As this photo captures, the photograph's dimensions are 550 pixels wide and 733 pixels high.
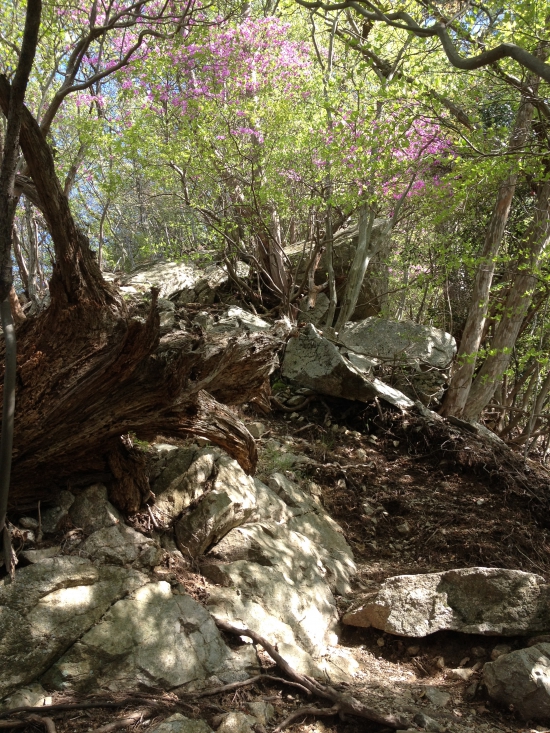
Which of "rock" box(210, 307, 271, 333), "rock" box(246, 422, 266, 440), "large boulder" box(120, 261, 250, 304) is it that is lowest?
"rock" box(246, 422, 266, 440)

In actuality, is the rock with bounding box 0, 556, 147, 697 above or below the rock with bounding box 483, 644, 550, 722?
above

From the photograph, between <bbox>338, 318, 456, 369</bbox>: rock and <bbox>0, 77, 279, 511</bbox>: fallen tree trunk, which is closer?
<bbox>0, 77, 279, 511</bbox>: fallen tree trunk

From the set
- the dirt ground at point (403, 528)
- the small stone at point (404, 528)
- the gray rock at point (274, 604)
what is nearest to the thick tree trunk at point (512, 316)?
the dirt ground at point (403, 528)

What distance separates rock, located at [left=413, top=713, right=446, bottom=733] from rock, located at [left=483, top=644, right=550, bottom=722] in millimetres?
496

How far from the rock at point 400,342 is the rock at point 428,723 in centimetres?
590

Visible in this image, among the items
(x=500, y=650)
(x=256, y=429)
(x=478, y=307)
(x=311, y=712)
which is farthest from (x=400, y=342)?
(x=311, y=712)

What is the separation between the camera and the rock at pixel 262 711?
2.78 metres

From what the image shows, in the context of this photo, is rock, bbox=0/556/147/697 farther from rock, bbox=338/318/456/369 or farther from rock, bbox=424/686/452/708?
rock, bbox=338/318/456/369

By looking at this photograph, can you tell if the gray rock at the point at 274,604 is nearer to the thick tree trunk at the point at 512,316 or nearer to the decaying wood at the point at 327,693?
the decaying wood at the point at 327,693

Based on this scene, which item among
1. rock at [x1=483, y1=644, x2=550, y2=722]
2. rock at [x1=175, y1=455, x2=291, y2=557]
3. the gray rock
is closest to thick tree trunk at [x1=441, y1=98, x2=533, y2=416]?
rock at [x1=175, y1=455, x2=291, y2=557]

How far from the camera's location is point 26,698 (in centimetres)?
251

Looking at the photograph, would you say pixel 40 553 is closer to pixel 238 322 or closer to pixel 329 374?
Result: pixel 238 322

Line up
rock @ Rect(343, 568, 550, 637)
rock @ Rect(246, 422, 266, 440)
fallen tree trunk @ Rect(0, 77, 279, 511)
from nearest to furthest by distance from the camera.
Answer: fallen tree trunk @ Rect(0, 77, 279, 511), rock @ Rect(343, 568, 550, 637), rock @ Rect(246, 422, 266, 440)

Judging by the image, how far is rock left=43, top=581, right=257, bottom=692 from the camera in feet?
9.04
